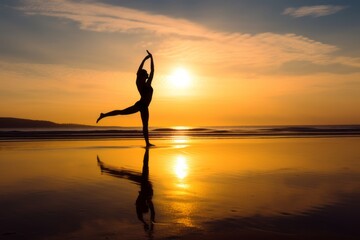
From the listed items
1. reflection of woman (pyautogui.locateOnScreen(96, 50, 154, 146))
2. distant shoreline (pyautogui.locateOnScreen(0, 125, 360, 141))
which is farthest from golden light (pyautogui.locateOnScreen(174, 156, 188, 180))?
distant shoreline (pyautogui.locateOnScreen(0, 125, 360, 141))

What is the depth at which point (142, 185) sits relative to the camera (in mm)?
6895

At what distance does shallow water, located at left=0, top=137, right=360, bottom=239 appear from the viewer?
394 cm

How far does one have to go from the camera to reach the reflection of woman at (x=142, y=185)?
186 inches

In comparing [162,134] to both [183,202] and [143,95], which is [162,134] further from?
[183,202]

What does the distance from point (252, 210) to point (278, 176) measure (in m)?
3.29

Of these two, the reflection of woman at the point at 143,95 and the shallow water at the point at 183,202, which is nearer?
the shallow water at the point at 183,202

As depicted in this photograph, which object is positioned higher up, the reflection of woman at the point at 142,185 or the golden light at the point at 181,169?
the golden light at the point at 181,169

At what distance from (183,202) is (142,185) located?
1740 mm

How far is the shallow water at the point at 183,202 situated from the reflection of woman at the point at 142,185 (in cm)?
2

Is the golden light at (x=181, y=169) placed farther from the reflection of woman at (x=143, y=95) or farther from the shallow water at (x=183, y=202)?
the reflection of woman at (x=143, y=95)

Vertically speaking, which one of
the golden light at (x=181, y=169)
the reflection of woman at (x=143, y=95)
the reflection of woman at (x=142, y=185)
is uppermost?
the reflection of woman at (x=143, y=95)

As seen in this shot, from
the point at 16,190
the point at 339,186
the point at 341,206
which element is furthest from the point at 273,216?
the point at 16,190

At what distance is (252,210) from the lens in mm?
4816

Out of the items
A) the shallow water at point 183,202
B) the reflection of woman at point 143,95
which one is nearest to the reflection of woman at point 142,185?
the shallow water at point 183,202
